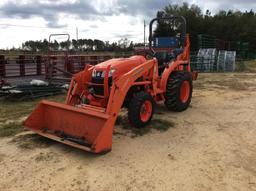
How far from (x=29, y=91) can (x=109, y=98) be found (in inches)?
205

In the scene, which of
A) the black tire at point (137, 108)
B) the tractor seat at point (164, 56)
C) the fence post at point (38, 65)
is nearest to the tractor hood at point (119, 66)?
the black tire at point (137, 108)

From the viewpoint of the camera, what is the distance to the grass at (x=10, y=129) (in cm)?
590

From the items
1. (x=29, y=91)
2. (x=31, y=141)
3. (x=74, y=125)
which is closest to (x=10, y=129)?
(x=31, y=141)

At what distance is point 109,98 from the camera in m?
5.20

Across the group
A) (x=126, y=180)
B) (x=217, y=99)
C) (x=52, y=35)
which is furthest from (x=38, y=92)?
(x=126, y=180)

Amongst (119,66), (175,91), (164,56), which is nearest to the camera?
(119,66)

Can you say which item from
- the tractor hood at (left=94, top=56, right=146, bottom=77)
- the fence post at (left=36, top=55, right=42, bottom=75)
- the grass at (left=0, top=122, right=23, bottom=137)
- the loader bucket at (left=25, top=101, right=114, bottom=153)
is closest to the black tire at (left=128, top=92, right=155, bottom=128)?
the tractor hood at (left=94, top=56, right=146, bottom=77)

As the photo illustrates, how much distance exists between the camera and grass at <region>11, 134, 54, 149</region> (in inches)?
203

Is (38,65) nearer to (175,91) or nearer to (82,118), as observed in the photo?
(175,91)

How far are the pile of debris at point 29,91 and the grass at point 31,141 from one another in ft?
13.3

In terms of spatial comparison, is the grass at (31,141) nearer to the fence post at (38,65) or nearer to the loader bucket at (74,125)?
the loader bucket at (74,125)

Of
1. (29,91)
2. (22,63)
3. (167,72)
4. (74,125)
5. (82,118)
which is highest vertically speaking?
(167,72)

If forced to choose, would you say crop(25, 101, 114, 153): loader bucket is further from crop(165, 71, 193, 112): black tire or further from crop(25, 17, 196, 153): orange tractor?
crop(165, 71, 193, 112): black tire

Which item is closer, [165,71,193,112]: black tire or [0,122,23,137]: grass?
[0,122,23,137]: grass
